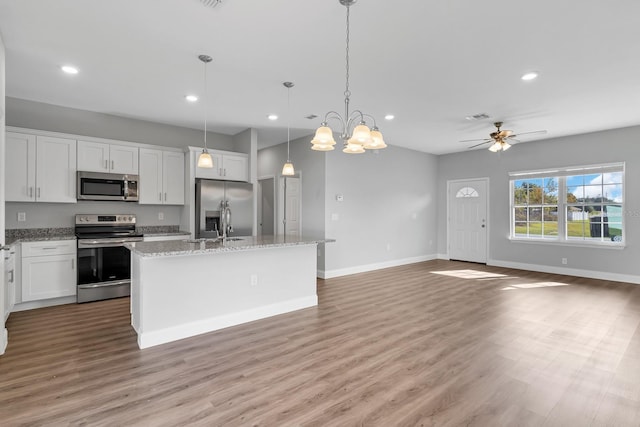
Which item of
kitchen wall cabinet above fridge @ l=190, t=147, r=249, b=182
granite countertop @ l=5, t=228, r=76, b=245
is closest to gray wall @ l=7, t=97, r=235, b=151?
kitchen wall cabinet above fridge @ l=190, t=147, r=249, b=182

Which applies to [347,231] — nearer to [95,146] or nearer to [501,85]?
[501,85]

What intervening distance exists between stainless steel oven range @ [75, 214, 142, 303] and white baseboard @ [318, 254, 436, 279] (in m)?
3.13

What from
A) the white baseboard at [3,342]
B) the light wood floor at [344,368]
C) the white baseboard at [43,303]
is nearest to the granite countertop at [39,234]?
the white baseboard at [43,303]

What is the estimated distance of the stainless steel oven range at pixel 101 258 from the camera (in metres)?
4.42

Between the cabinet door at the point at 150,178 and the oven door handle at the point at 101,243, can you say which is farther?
the cabinet door at the point at 150,178

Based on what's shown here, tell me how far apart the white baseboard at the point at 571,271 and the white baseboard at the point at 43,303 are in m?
7.88

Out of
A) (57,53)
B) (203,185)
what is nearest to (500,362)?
(203,185)

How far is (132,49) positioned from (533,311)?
17.3ft

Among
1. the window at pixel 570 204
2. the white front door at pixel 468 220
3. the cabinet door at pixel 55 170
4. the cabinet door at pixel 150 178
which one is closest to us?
the cabinet door at pixel 55 170

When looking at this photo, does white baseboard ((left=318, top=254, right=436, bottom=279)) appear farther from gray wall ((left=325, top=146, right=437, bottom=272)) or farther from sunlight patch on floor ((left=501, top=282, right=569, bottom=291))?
sunlight patch on floor ((left=501, top=282, right=569, bottom=291))

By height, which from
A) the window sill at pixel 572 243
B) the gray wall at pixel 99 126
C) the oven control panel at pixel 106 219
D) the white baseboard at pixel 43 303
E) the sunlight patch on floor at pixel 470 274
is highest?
the gray wall at pixel 99 126

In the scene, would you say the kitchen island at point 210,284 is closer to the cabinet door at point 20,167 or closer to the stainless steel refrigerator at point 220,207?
the stainless steel refrigerator at point 220,207

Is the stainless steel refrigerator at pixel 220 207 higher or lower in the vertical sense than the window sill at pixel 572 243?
higher

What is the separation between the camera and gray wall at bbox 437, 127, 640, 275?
5672 millimetres
